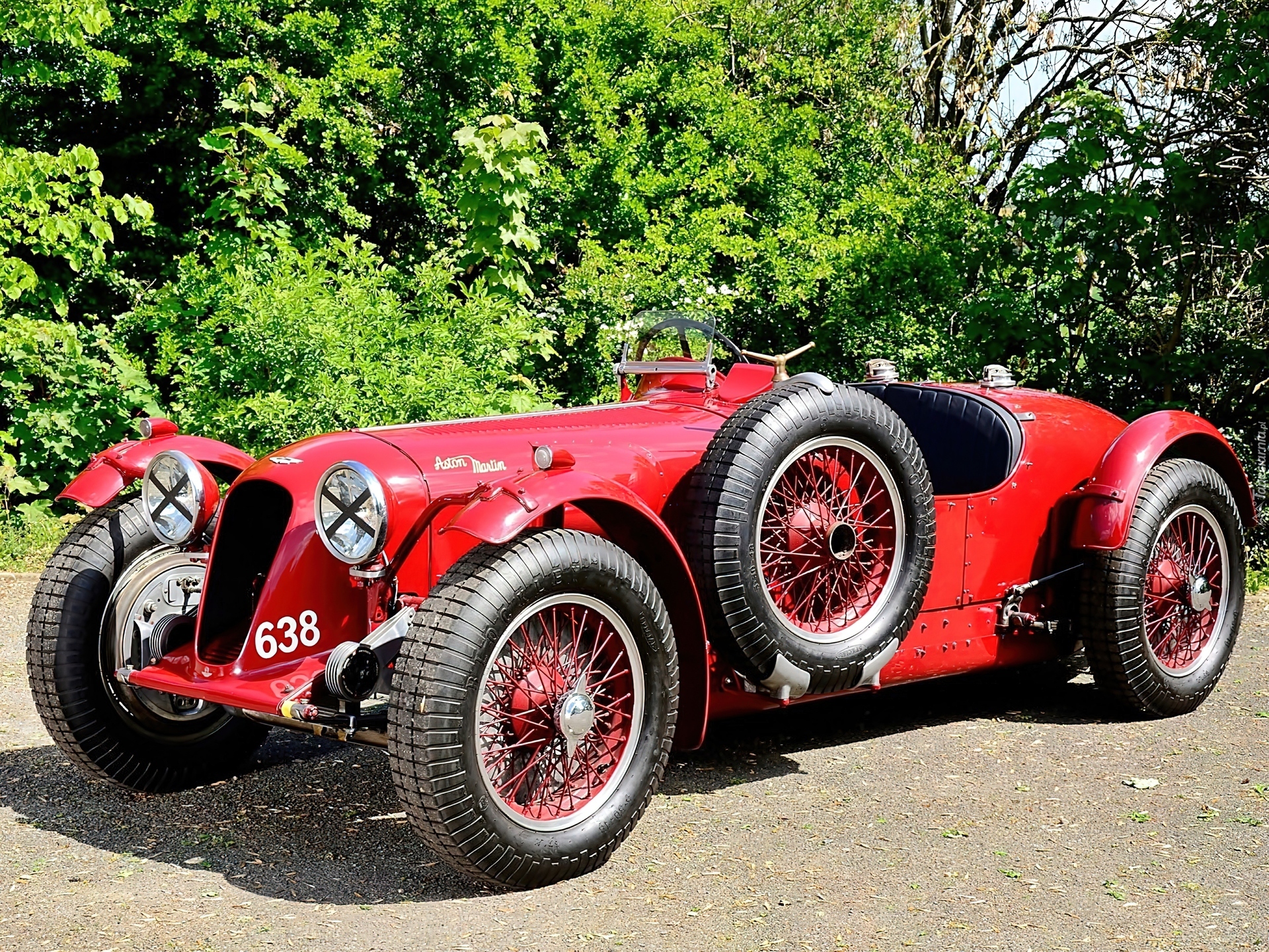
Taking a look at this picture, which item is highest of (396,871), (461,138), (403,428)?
(461,138)

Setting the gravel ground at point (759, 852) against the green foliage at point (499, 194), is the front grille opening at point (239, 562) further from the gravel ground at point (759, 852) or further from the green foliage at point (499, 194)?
the green foliage at point (499, 194)

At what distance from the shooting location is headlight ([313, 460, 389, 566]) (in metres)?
4.14

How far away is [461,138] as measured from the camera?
1034 centimetres

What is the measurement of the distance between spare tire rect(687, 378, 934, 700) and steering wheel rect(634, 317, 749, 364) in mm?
917

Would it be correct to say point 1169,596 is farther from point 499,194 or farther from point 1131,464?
point 499,194

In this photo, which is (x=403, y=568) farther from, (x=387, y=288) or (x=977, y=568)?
(x=387, y=288)

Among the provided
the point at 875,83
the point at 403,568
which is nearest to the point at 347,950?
the point at 403,568

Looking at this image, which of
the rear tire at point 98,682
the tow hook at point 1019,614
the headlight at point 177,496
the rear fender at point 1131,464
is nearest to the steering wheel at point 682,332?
the tow hook at point 1019,614

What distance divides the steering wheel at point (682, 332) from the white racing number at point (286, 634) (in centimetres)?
209

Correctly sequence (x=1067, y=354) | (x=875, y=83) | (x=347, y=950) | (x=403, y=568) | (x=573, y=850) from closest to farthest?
(x=347, y=950) < (x=573, y=850) < (x=403, y=568) < (x=1067, y=354) < (x=875, y=83)

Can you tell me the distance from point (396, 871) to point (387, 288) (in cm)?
693

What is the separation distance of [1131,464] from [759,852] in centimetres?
264

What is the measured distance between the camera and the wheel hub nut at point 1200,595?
608 cm

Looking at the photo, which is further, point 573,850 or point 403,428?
point 403,428
